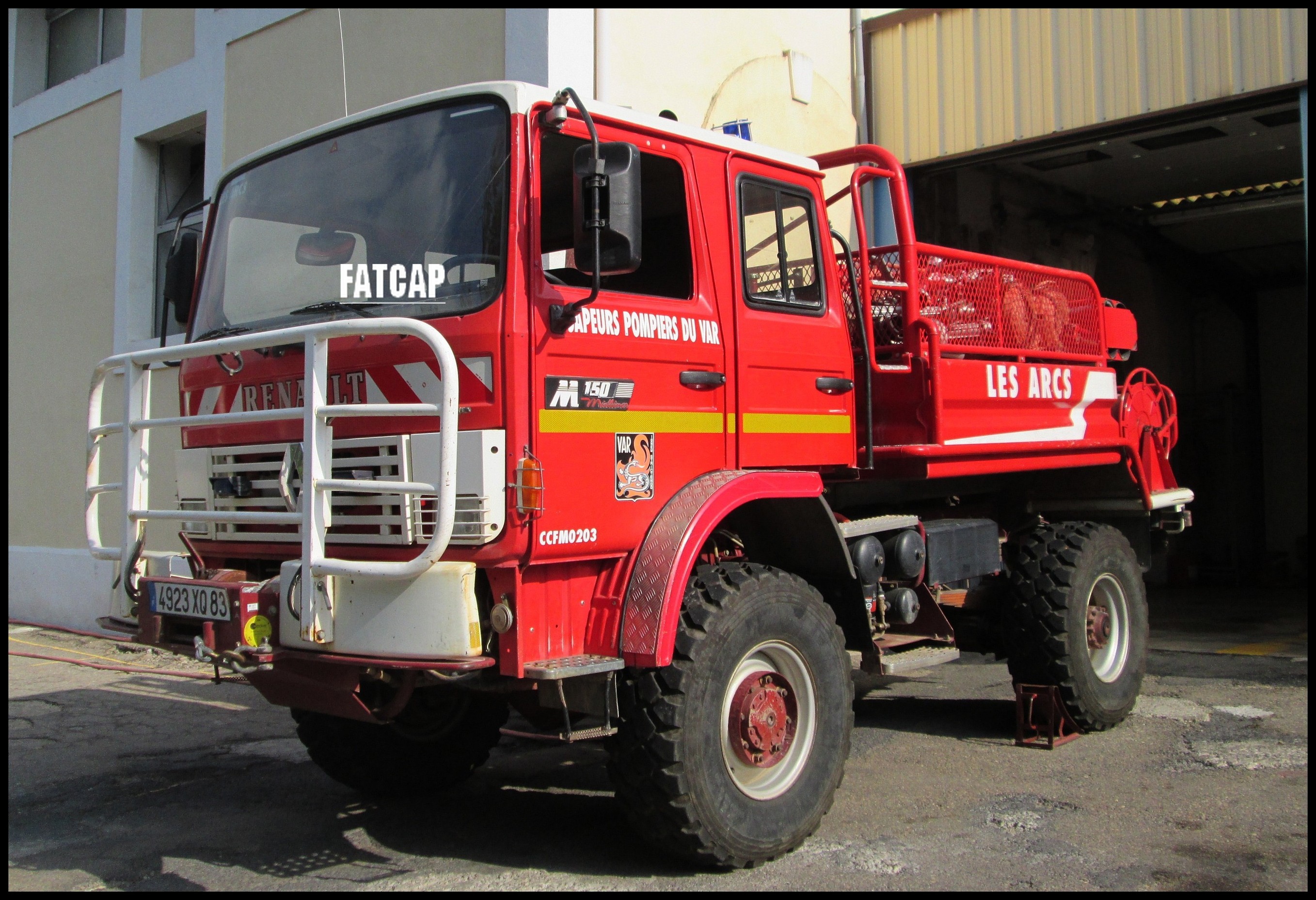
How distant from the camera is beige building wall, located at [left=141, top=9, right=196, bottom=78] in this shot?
33.8ft

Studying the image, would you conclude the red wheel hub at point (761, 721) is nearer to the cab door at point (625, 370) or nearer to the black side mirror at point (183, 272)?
the cab door at point (625, 370)

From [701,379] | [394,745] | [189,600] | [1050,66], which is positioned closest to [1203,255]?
[1050,66]

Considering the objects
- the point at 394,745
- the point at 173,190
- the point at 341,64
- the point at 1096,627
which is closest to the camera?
the point at 394,745

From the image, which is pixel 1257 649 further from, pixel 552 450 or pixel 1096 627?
Answer: pixel 552 450

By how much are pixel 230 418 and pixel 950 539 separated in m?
3.65

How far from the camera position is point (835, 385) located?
5090mm

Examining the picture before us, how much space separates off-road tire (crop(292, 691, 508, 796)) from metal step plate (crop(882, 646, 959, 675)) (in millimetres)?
1851

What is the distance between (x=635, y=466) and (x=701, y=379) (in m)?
0.50

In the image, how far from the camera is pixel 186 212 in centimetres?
525

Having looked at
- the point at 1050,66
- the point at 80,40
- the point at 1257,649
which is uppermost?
the point at 80,40

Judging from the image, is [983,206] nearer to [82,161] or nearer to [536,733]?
[536,733]

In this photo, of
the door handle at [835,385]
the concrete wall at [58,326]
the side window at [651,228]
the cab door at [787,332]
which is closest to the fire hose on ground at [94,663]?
the concrete wall at [58,326]

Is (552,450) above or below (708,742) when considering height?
above

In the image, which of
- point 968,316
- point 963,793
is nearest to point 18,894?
point 963,793
